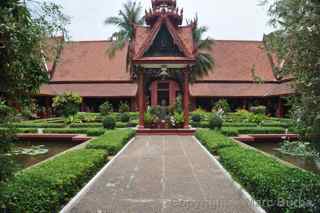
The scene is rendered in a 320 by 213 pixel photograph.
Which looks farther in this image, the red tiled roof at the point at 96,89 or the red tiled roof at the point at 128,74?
the red tiled roof at the point at 128,74

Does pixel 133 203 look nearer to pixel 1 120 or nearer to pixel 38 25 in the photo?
pixel 1 120

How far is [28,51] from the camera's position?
375 centimetres

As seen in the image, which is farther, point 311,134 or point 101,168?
point 101,168

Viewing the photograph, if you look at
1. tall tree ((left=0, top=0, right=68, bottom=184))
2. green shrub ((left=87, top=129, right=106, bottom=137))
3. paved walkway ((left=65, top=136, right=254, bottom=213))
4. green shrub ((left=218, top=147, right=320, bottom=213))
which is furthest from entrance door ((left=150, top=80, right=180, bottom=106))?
tall tree ((left=0, top=0, right=68, bottom=184))

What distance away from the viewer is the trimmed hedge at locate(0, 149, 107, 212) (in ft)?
15.1

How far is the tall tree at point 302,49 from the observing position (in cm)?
485

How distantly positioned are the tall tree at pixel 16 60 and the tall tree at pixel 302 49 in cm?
362

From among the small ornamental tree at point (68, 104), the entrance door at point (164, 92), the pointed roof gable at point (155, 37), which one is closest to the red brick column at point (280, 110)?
the entrance door at point (164, 92)

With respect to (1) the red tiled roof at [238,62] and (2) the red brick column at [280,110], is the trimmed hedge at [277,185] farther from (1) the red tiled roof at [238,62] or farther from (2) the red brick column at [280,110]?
(1) the red tiled roof at [238,62]

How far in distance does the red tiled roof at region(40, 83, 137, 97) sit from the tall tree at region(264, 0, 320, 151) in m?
28.0

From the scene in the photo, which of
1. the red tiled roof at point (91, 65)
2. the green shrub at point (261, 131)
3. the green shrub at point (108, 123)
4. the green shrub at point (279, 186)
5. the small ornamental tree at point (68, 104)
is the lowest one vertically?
the green shrub at point (279, 186)

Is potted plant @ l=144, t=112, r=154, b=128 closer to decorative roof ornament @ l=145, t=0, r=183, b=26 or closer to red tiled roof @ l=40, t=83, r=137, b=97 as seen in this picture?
decorative roof ornament @ l=145, t=0, r=183, b=26

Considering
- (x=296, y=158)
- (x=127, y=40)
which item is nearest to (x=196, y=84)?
(x=127, y=40)

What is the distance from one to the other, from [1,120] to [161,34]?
1498 cm
